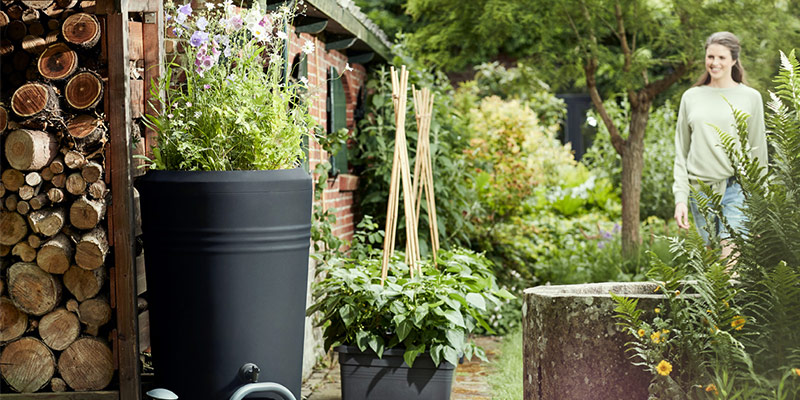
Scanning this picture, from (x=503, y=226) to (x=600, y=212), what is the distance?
9.24 feet

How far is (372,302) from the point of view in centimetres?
364

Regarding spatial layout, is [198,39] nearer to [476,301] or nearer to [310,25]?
[476,301]

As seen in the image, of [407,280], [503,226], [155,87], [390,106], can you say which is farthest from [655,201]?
[155,87]

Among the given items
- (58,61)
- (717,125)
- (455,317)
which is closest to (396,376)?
(455,317)

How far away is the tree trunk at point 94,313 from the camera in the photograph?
286cm

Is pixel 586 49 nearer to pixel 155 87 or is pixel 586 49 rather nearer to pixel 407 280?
pixel 407 280

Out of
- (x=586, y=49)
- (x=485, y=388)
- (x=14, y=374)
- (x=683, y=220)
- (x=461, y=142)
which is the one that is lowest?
(x=485, y=388)

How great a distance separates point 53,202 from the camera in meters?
2.80

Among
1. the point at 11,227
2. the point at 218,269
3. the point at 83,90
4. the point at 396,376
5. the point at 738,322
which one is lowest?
the point at 396,376

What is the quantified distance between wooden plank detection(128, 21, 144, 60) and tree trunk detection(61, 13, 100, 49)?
17cm

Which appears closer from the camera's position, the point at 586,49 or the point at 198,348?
the point at 198,348

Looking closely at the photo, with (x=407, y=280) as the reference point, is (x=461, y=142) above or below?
above

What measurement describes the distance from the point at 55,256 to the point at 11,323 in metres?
0.30

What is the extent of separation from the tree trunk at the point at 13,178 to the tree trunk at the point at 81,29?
19.5 inches
